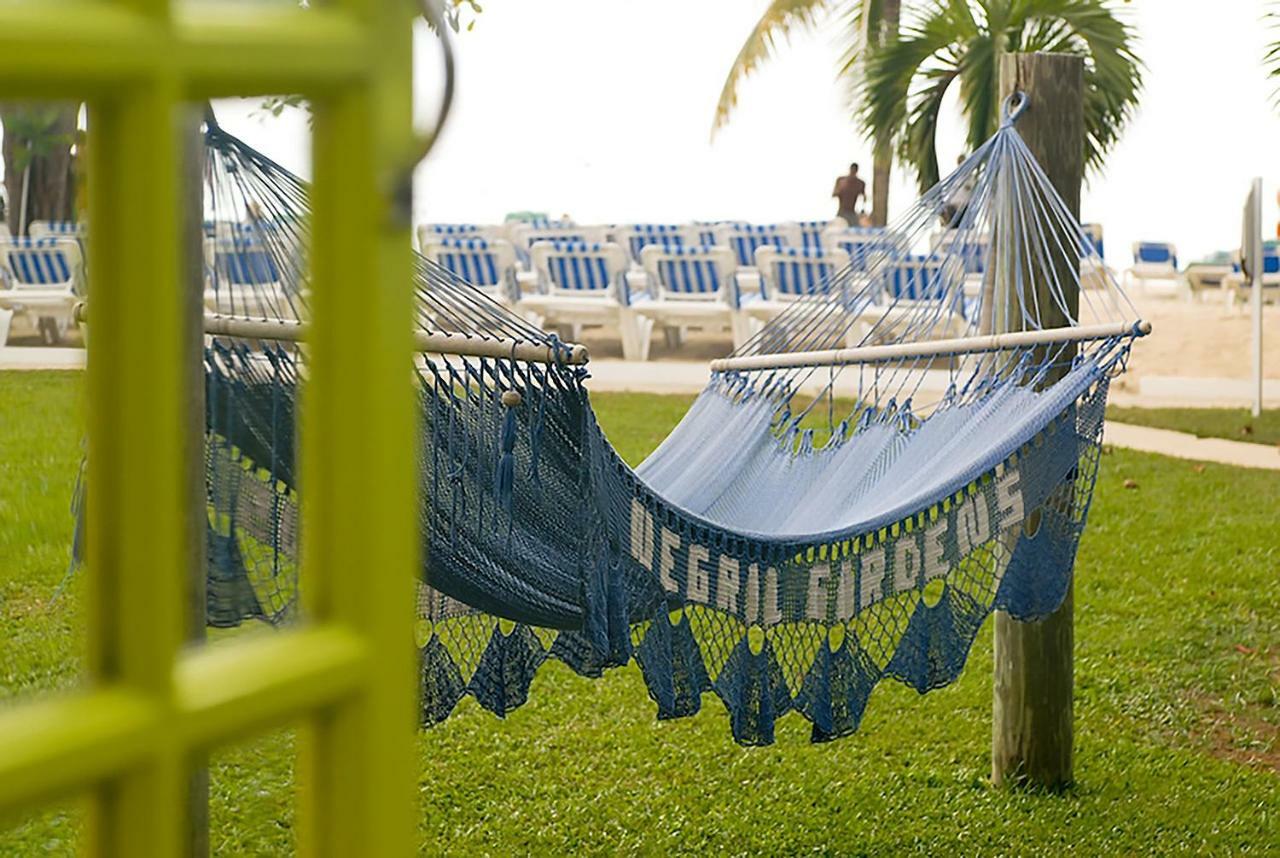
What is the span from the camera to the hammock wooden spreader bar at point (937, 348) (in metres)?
2.54

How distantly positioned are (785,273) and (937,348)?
6.46 meters

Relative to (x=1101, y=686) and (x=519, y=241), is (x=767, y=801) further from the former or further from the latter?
(x=519, y=241)

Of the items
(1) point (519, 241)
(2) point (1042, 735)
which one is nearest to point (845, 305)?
(2) point (1042, 735)

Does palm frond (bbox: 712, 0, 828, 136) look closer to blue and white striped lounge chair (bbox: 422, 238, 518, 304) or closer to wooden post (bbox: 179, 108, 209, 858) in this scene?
blue and white striped lounge chair (bbox: 422, 238, 518, 304)

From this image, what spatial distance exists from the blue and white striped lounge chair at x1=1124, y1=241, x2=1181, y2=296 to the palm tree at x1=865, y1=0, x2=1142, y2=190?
6.39m

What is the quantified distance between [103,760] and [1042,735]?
2652 millimetres

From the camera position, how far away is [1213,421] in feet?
23.8

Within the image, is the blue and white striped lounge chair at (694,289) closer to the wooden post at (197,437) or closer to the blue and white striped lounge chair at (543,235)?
the blue and white striped lounge chair at (543,235)

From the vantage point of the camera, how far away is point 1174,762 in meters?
3.29

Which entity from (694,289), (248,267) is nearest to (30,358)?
(694,289)

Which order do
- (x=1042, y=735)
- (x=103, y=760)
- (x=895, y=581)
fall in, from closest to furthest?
(x=103, y=760) → (x=895, y=581) → (x=1042, y=735)

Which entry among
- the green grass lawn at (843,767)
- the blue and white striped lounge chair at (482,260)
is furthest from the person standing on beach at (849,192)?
the green grass lawn at (843,767)

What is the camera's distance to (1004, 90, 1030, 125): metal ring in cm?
287

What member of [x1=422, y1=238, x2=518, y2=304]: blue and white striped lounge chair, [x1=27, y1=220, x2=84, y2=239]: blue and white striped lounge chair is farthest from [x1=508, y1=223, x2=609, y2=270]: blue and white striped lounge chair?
[x1=27, y1=220, x2=84, y2=239]: blue and white striped lounge chair
